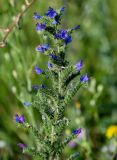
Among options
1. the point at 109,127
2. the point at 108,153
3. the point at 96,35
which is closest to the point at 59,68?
the point at 108,153

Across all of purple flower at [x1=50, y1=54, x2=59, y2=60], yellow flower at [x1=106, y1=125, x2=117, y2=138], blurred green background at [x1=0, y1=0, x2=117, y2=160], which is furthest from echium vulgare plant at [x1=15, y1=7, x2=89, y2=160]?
yellow flower at [x1=106, y1=125, x2=117, y2=138]

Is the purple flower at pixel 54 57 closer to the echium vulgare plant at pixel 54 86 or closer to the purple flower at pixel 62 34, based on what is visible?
the echium vulgare plant at pixel 54 86

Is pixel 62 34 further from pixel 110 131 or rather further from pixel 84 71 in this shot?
pixel 84 71

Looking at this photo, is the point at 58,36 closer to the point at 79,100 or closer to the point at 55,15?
the point at 55,15

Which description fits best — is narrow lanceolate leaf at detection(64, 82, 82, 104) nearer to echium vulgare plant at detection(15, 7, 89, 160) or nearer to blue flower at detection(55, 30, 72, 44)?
echium vulgare plant at detection(15, 7, 89, 160)

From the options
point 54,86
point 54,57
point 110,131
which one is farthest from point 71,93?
point 110,131

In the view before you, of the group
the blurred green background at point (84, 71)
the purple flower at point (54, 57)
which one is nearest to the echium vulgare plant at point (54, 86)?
the purple flower at point (54, 57)

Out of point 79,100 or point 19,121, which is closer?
point 19,121
